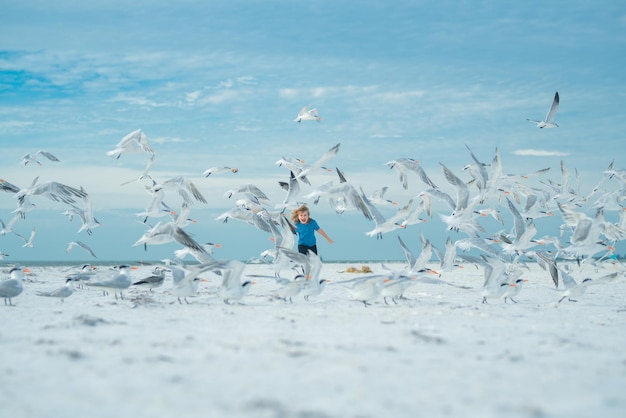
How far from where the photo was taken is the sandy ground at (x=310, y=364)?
407 centimetres

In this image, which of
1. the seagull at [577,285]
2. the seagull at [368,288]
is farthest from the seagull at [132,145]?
the seagull at [577,285]

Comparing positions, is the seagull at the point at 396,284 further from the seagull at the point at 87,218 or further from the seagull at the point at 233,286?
the seagull at the point at 87,218

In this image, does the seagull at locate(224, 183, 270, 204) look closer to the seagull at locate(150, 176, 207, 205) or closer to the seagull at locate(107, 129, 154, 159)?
the seagull at locate(150, 176, 207, 205)

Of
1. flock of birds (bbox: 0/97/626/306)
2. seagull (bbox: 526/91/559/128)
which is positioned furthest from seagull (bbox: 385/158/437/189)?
seagull (bbox: 526/91/559/128)

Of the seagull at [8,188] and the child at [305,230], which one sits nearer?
the child at [305,230]

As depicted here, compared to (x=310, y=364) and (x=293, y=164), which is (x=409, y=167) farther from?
(x=310, y=364)

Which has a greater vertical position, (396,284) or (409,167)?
(409,167)

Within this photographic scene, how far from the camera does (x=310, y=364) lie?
16.5 feet

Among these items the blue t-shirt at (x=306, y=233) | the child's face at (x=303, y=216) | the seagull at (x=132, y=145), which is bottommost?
the blue t-shirt at (x=306, y=233)

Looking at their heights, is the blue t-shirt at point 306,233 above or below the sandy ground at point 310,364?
above

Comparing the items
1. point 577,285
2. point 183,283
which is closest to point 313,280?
point 183,283

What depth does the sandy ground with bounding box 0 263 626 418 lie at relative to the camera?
4074mm

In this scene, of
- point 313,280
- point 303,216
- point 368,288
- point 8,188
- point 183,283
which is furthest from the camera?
point 8,188

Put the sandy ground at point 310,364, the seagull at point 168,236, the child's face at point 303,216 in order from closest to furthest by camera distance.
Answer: the sandy ground at point 310,364 < the seagull at point 168,236 < the child's face at point 303,216
